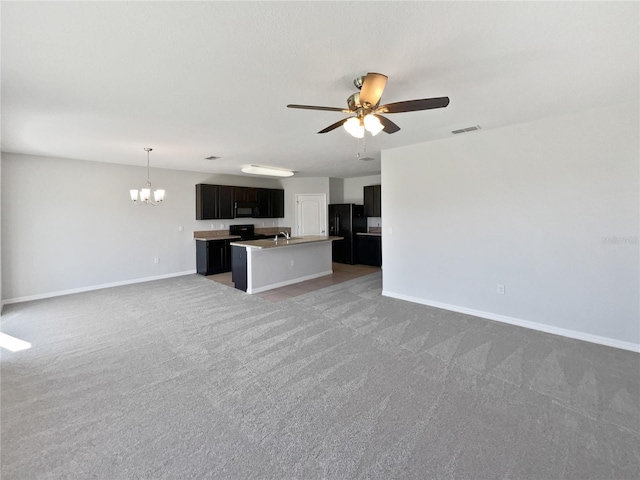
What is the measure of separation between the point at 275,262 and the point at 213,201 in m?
2.56

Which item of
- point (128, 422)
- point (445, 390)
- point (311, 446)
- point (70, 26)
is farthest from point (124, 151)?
point (445, 390)

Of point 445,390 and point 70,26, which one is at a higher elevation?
point 70,26

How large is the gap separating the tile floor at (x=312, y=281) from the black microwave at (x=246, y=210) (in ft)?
5.45

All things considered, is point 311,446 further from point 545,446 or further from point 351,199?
point 351,199

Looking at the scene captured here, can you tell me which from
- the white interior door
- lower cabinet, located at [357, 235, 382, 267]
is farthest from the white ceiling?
the white interior door

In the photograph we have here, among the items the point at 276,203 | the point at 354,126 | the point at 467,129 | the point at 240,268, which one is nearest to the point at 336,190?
the point at 276,203

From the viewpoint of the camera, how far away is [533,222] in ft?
11.3

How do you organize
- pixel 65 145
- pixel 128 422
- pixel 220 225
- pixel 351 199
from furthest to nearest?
pixel 351 199
pixel 220 225
pixel 65 145
pixel 128 422

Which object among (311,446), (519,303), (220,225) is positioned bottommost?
(311,446)

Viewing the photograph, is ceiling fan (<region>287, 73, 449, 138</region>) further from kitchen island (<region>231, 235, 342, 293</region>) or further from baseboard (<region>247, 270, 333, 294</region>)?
baseboard (<region>247, 270, 333, 294</region>)

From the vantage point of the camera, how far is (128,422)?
1981 mm

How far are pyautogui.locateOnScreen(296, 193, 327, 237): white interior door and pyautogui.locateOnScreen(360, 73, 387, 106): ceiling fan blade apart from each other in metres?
6.16

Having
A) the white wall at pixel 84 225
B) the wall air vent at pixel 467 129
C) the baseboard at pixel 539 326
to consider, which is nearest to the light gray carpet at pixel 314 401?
the baseboard at pixel 539 326

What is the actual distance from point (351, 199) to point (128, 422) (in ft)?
24.1
